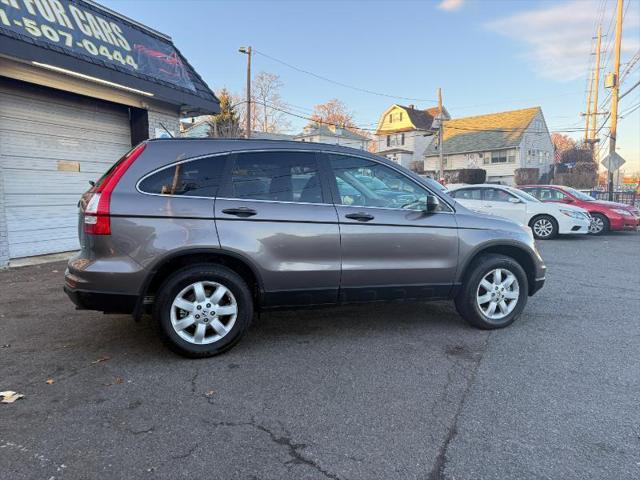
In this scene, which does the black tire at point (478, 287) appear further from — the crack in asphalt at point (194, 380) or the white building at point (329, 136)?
the white building at point (329, 136)

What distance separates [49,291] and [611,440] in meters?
6.25

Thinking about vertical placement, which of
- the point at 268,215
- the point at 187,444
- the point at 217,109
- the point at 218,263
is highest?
the point at 217,109

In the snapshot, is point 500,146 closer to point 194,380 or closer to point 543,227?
point 543,227

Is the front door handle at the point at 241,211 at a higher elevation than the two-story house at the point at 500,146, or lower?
lower

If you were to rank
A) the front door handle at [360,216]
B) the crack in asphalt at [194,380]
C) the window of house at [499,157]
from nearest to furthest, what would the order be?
1. the crack in asphalt at [194,380]
2. the front door handle at [360,216]
3. the window of house at [499,157]

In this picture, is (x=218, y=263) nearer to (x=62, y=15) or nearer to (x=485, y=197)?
(x=62, y=15)

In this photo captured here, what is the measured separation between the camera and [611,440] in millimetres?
2598

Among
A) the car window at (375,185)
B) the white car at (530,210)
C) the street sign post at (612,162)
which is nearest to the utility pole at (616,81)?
the street sign post at (612,162)

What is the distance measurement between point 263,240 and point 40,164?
650 centimetres

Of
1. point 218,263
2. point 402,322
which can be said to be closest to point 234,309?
point 218,263

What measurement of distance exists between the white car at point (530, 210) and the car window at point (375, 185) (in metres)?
7.98

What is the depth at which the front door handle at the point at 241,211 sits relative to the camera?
3641mm

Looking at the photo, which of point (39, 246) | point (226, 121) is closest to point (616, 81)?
point (39, 246)

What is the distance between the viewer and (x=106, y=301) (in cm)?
346
